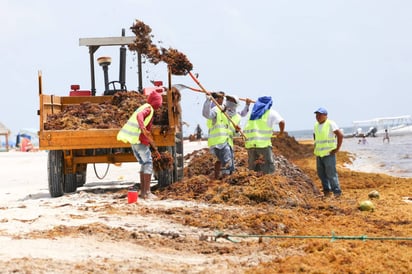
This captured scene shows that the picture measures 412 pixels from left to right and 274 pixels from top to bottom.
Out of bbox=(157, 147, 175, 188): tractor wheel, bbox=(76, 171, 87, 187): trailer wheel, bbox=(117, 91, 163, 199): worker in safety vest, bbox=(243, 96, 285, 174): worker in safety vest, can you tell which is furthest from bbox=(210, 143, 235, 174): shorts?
bbox=(76, 171, 87, 187): trailer wheel

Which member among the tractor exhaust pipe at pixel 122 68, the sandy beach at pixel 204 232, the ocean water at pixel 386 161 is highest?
the tractor exhaust pipe at pixel 122 68

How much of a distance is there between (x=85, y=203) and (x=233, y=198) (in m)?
2.36

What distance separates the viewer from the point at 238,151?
15.0m

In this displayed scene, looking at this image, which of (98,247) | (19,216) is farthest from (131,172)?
(98,247)

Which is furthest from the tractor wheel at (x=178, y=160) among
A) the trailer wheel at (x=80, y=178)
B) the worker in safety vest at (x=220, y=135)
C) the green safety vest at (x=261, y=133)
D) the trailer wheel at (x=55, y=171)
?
the trailer wheel at (x=80, y=178)

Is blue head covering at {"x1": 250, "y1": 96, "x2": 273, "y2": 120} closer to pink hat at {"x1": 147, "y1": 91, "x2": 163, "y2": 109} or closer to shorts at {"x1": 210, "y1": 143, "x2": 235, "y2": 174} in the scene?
shorts at {"x1": 210, "y1": 143, "x2": 235, "y2": 174}

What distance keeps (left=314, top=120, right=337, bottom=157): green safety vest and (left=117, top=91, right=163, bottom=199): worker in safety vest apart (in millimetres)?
3346

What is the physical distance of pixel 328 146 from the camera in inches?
427

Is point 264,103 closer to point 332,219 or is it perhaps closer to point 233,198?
point 233,198

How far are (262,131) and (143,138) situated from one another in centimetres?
224

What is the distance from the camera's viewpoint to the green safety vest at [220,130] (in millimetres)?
10844

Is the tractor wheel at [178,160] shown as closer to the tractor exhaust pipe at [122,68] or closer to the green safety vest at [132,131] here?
the green safety vest at [132,131]

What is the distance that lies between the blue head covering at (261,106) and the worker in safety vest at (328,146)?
117 cm

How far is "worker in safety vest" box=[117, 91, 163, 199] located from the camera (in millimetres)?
9227
